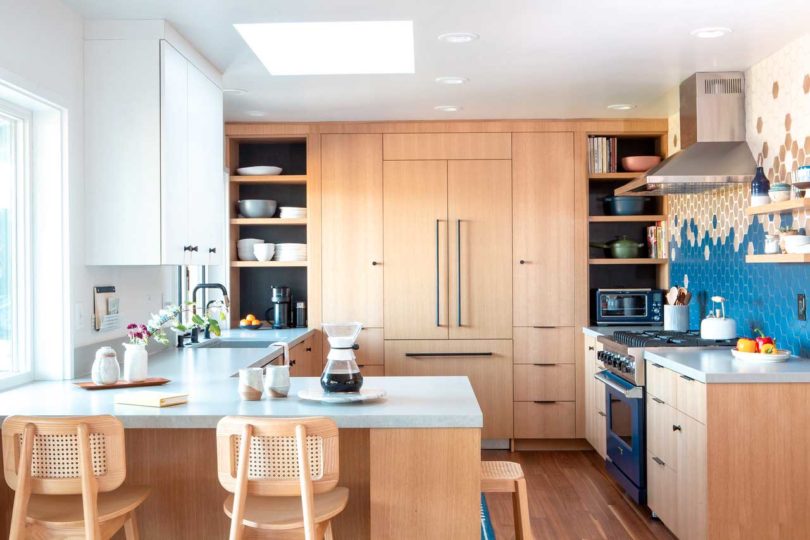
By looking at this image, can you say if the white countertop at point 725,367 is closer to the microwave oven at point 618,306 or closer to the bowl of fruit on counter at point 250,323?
the microwave oven at point 618,306

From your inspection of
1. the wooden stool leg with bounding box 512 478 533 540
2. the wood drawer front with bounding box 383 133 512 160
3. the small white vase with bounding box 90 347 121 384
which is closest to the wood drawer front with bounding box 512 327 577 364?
the wood drawer front with bounding box 383 133 512 160

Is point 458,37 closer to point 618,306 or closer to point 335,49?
point 335,49

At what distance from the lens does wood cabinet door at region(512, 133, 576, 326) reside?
5668 mm

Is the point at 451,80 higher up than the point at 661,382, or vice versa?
the point at 451,80

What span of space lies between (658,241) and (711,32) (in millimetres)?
2378

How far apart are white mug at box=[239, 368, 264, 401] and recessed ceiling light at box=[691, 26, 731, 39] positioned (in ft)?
8.30

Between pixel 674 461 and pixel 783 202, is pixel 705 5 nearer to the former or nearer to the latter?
pixel 783 202

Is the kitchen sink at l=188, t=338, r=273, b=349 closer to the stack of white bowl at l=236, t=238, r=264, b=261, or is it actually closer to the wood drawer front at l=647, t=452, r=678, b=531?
the stack of white bowl at l=236, t=238, r=264, b=261

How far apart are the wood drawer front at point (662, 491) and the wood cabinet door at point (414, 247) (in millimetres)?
1980

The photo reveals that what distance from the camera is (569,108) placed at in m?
5.32

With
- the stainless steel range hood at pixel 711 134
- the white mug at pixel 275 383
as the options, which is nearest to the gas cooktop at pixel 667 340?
the stainless steel range hood at pixel 711 134

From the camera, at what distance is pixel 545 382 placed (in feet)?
18.6

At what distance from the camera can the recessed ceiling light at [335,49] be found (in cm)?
403

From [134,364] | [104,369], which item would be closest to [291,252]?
[134,364]
